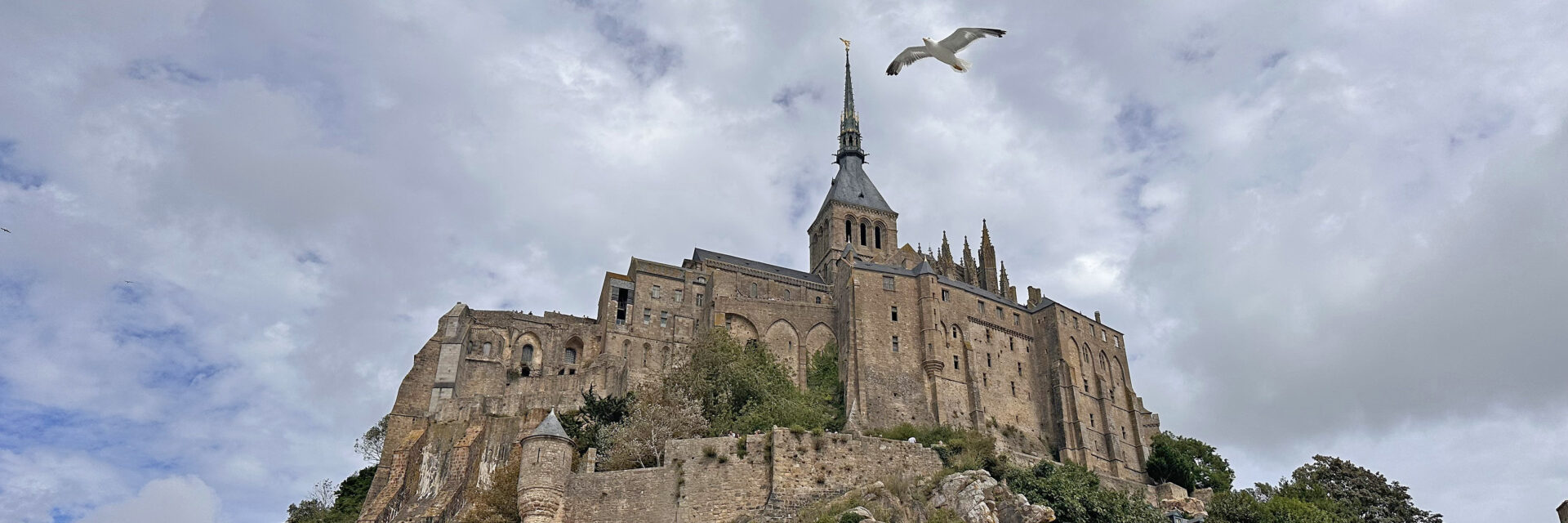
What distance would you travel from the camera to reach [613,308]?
2867 inches

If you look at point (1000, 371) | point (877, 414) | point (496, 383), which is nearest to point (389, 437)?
point (496, 383)

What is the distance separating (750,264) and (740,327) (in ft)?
40.3

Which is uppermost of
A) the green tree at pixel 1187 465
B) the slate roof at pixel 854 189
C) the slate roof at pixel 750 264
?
the slate roof at pixel 854 189

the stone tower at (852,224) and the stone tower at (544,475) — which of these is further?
the stone tower at (852,224)

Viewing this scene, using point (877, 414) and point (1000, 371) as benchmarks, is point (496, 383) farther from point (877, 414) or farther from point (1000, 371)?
point (1000, 371)

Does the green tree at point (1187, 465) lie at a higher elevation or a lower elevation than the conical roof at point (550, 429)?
higher

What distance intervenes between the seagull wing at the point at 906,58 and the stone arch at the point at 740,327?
39.2 m

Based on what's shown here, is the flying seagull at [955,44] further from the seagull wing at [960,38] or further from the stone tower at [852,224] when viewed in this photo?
the stone tower at [852,224]

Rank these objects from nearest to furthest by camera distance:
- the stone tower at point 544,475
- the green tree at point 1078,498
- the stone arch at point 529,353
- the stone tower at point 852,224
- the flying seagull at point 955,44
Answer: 1. the flying seagull at point 955,44
2. the green tree at point 1078,498
3. the stone tower at point 544,475
4. the stone arch at point 529,353
5. the stone tower at point 852,224

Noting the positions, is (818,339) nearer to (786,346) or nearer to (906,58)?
(786,346)

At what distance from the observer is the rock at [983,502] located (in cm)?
3769

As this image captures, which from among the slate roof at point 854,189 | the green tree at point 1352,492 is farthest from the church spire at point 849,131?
the green tree at point 1352,492

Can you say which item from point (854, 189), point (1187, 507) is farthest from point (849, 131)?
point (1187, 507)

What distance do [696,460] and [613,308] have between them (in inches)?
1280
